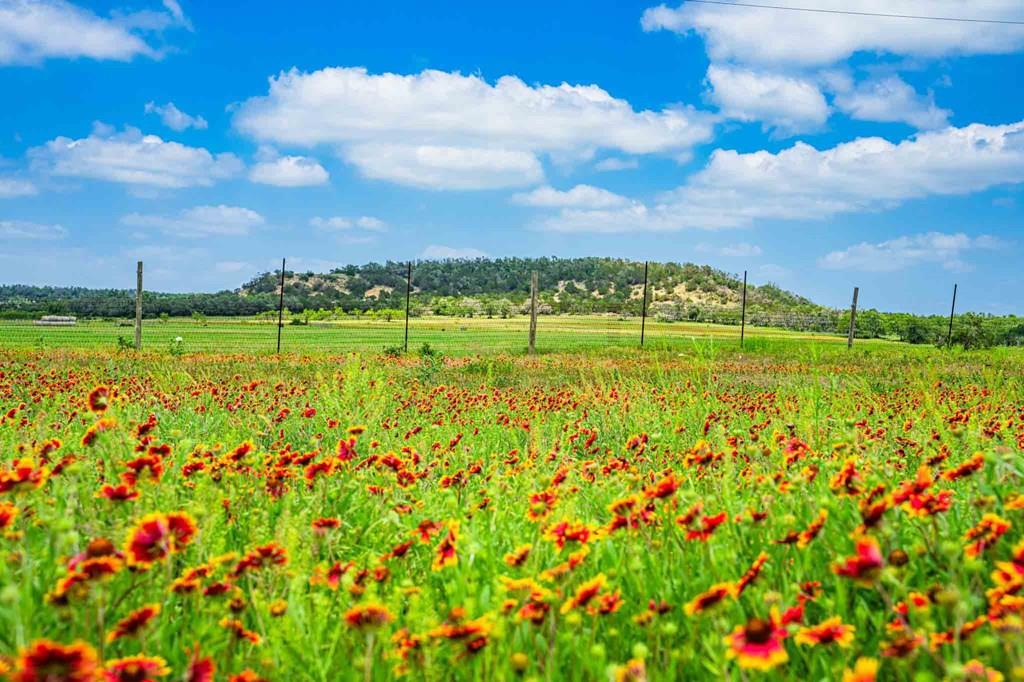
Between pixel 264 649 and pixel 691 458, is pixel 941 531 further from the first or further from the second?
pixel 264 649

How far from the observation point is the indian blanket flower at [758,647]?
3.90 ft

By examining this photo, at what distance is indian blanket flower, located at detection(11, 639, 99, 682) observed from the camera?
3.54 ft

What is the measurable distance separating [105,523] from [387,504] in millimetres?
1069

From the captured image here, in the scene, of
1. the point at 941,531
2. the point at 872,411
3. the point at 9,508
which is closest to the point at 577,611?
the point at 9,508

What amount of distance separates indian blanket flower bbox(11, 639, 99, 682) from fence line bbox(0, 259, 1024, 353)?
37.9 ft

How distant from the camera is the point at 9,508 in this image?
5.89 feet

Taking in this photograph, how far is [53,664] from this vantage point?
1.09 metres

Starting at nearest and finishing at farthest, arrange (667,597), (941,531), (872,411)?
(667,597) < (941,531) < (872,411)

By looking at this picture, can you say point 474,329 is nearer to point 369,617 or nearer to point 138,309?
point 138,309

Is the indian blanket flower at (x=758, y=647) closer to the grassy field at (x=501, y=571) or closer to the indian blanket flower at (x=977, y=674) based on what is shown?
the grassy field at (x=501, y=571)

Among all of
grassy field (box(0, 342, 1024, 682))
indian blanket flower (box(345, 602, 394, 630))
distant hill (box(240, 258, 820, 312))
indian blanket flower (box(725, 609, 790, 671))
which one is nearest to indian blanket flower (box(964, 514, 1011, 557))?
grassy field (box(0, 342, 1024, 682))

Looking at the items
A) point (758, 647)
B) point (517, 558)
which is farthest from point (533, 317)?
point (758, 647)

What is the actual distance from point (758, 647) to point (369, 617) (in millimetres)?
705

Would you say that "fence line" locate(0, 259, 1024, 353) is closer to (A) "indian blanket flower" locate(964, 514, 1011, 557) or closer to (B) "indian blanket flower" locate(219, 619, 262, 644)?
(A) "indian blanket flower" locate(964, 514, 1011, 557)
